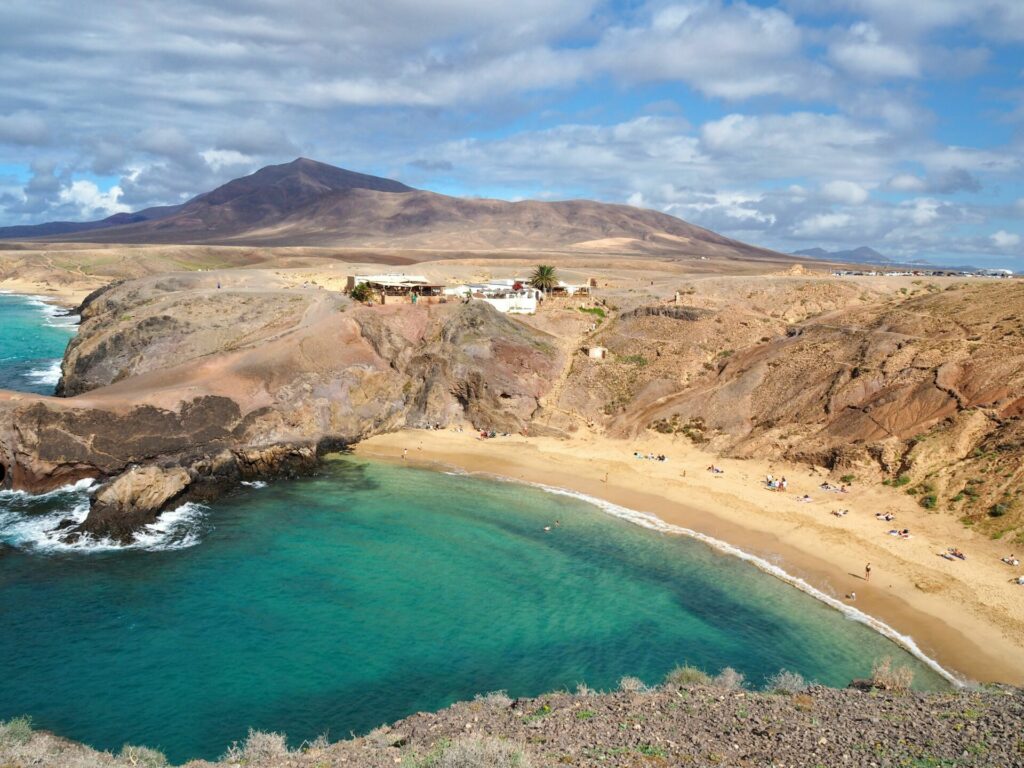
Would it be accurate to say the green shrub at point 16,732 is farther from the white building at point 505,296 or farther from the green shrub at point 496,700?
the white building at point 505,296

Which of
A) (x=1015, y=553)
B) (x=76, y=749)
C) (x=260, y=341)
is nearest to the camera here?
(x=76, y=749)

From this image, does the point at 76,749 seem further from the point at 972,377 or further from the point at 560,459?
the point at 972,377

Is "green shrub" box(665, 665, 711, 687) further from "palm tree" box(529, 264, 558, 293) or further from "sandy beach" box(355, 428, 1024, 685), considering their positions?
"palm tree" box(529, 264, 558, 293)

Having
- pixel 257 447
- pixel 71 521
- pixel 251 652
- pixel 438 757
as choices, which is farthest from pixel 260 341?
pixel 438 757

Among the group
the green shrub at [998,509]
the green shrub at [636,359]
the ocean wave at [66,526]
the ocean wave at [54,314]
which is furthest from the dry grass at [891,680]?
the ocean wave at [54,314]

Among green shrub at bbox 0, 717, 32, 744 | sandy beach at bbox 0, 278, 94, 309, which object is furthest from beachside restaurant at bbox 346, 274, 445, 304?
sandy beach at bbox 0, 278, 94, 309
